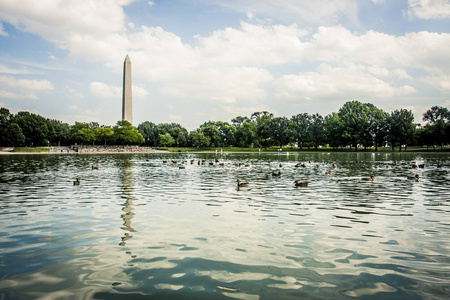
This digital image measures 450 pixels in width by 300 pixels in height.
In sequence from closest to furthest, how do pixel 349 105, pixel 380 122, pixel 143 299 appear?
pixel 143 299, pixel 380 122, pixel 349 105

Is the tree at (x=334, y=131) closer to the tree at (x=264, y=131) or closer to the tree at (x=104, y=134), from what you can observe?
the tree at (x=264, y=131)

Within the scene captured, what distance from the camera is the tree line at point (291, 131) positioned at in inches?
4520

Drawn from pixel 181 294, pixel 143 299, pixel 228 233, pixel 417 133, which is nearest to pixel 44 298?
pixel 143 299

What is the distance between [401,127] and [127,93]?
9542 cm

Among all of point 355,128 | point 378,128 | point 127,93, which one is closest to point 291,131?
point 355,128

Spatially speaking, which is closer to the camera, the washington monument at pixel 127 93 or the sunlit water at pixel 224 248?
the sunlit water at pixel 224 248

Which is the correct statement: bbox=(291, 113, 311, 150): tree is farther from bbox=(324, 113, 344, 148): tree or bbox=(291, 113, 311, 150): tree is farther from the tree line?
bbox=(324, 113, 344, 148): tree

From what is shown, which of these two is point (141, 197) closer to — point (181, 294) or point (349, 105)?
point (181, 294)

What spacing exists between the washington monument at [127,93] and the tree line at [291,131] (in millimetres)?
8518

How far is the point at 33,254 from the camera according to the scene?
323 inches

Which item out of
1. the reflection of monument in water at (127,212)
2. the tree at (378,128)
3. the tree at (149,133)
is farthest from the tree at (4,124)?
the tree at (378,128)

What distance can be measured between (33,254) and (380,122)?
130 m

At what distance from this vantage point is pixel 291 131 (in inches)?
5610

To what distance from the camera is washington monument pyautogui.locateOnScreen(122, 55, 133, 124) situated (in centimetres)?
10350
